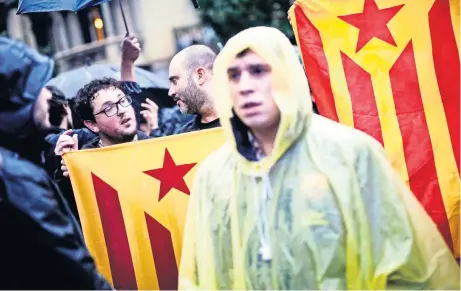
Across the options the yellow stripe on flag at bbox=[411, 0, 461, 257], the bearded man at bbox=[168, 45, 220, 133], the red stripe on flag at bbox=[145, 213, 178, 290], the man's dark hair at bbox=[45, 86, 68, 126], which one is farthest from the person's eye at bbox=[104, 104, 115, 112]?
the yellow stripe on flag at bbox=[411, 0, 461, 257]

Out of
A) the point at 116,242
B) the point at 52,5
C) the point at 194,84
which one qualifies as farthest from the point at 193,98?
the point at 52,5

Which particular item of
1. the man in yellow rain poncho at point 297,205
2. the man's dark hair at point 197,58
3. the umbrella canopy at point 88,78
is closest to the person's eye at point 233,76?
the man in yellow rain poncho at point 297,205

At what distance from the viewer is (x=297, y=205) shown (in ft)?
6.86

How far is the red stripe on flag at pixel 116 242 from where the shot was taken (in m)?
3.36

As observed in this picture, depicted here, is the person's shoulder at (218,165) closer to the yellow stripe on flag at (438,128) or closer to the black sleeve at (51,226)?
the black sleeve at (51,226)

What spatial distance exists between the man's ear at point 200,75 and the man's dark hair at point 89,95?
55 cm

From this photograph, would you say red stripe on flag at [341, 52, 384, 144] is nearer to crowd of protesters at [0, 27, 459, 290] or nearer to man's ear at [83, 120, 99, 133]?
crowd of protesters at [0, 27, 459, 290]

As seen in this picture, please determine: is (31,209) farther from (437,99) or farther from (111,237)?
(437,99)

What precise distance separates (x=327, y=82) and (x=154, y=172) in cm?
111

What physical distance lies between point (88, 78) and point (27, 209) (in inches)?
216

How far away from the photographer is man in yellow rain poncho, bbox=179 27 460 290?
6.82 ft

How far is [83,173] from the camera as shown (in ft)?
11.3

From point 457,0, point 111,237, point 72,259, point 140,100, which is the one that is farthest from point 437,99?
point 140,100

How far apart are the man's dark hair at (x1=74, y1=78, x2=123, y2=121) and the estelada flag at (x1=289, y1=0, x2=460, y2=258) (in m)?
1.29
